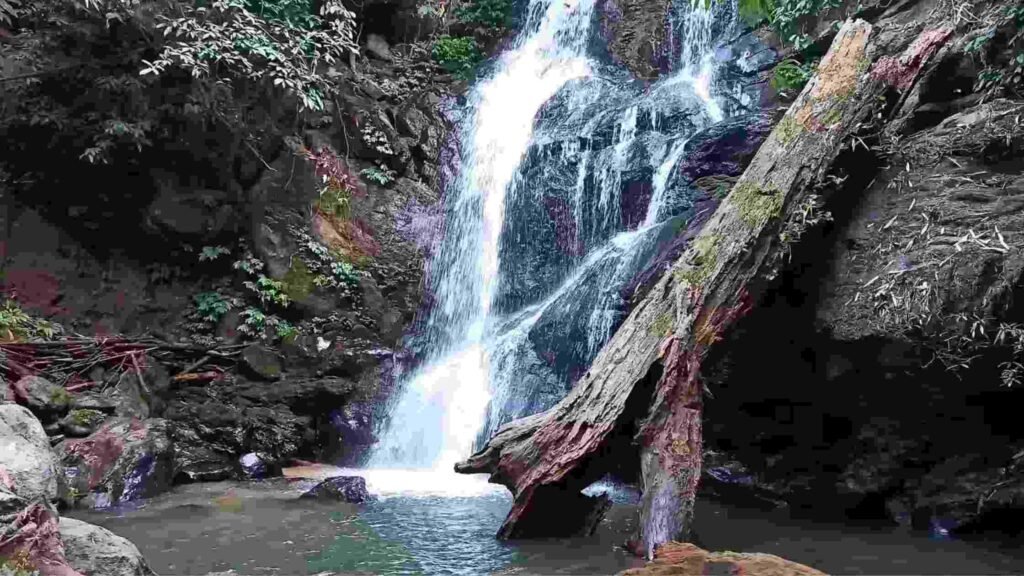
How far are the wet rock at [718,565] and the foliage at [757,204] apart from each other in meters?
3.03

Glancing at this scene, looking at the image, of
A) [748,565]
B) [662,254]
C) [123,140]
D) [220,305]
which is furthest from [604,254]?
[748,565]

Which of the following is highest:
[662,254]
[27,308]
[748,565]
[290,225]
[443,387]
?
[290,225]

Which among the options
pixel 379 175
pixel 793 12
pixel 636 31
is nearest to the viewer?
pixel 793 12

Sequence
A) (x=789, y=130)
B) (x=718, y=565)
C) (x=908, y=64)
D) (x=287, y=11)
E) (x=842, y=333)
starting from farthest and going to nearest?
(x=287, y=11)
(x=789, y=130)
(x=908, y=64)
(x=842, y=333)
(x=718, y=565)

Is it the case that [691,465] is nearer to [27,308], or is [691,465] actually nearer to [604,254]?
[604,254]

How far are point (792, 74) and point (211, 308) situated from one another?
339 inches

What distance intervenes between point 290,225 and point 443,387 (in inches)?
134

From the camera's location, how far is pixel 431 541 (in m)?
4.59

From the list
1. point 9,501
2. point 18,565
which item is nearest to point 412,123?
point 9,501

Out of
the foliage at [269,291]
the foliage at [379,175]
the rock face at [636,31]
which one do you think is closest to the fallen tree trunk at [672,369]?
the foliage at [269,291]

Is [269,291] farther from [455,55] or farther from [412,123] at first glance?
[455,55]

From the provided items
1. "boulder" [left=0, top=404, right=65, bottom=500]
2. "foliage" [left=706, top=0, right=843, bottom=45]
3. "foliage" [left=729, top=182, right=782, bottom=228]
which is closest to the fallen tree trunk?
"foliage" [left=729, top=182, right=782, bottom=228]

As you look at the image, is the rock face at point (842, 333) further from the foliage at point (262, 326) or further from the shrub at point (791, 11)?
the foliage at point (262, 326)

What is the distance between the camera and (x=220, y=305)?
915cm
